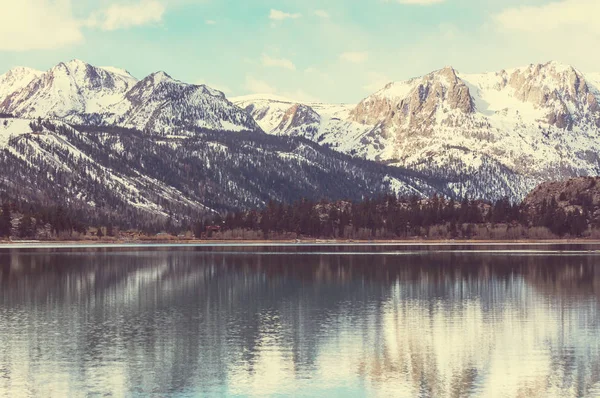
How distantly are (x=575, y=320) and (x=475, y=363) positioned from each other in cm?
2597

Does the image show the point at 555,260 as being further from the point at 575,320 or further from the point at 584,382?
the point at 584,382

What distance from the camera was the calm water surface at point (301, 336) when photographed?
56.7 m

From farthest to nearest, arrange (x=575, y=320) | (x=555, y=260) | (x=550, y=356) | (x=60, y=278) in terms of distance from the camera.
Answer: (x=555, y=260) < (x=60, y=278) < (x=575, y=320) < (x=550, y=356)

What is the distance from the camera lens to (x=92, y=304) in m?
101

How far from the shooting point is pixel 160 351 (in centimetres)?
6856

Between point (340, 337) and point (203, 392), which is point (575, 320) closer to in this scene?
Result: point (340, 337)

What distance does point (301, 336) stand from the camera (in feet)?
250

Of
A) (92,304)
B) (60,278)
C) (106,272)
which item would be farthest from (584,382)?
(106,272)

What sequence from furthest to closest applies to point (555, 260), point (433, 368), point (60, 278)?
point (555, 260)
point (60, 278)
point (433, 368)

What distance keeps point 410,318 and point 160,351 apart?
2879cm

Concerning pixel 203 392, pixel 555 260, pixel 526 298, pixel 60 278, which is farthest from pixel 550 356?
pixel 555 260

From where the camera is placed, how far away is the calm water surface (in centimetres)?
5669

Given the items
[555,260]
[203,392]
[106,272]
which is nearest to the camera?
[203,392]

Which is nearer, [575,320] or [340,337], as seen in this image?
[340,337]
